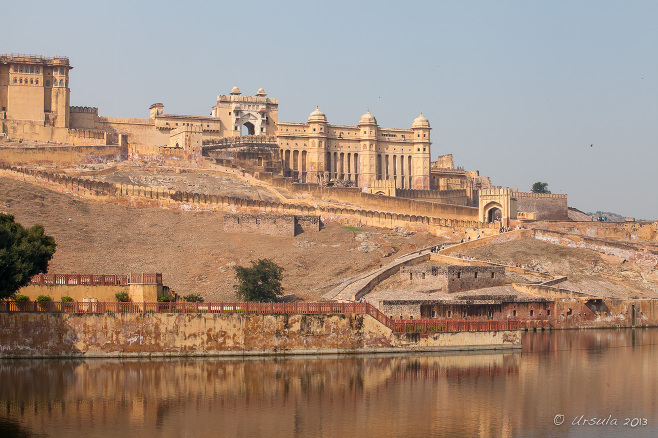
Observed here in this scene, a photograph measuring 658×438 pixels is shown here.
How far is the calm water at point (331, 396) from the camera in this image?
24.3 m

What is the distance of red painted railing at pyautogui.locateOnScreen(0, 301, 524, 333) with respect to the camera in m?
32.3

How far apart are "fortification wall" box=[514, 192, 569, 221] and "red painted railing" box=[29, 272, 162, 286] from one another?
154ft

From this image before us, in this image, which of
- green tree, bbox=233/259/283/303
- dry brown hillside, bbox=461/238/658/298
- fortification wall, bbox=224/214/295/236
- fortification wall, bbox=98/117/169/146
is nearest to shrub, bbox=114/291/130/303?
green tree, bbox=233/259/283/303

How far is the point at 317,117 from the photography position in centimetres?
7812

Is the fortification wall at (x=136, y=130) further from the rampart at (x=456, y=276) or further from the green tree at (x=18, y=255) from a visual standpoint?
the green tree at (x=18, y=255)

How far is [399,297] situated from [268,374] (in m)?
Answer: 13.2

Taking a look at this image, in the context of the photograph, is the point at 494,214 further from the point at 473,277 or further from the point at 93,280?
the point at 93,280

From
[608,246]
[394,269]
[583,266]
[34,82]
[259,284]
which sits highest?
[34,82]

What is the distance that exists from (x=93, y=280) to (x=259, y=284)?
11.4 metres

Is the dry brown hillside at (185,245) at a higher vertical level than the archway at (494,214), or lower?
lower

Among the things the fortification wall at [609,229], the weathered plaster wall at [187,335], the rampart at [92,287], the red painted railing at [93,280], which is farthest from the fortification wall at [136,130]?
the weathered plaster wall at [187,335]

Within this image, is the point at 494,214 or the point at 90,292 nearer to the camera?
the point at 90,292

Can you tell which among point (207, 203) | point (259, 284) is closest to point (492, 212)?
point (207, 203)

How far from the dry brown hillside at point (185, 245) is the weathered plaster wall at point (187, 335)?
11546 mm
